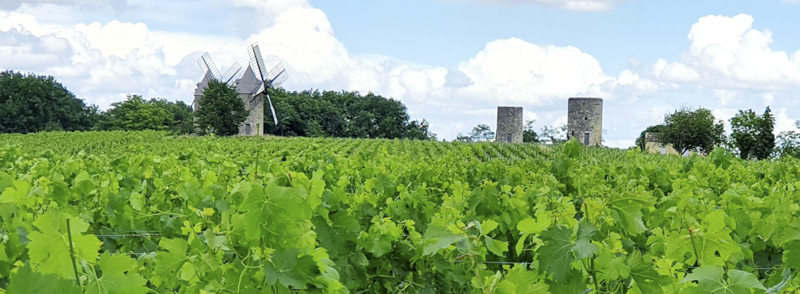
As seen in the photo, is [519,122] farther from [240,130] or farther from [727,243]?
[727,243]

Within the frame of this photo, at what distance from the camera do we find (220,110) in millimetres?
50500

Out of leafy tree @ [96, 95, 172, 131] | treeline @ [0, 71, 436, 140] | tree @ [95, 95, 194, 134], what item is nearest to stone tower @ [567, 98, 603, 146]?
treeline @ [0, 71, 436, 140]

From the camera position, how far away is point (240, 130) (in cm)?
5622

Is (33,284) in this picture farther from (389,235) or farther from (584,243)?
(389,235)

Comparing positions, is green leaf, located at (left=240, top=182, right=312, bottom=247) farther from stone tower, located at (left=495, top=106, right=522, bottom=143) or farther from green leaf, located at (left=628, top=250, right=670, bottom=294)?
stone tower, located at (left=495, top=106, right=522, bottom=143)

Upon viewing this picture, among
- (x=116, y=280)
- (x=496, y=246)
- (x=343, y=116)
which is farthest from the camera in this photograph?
(x=343, y=116)

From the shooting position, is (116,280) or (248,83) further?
(248,83)

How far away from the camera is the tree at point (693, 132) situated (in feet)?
192

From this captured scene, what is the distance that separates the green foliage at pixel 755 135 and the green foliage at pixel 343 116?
28.9 meters

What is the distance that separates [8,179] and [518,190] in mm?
2605

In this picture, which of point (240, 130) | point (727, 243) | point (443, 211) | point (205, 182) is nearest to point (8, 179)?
point (205, 182)

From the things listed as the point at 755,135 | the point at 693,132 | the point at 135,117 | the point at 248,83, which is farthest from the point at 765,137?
the point at 135,117

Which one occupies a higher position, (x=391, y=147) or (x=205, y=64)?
(x=205, y=64)

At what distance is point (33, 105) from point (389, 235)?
219ft
